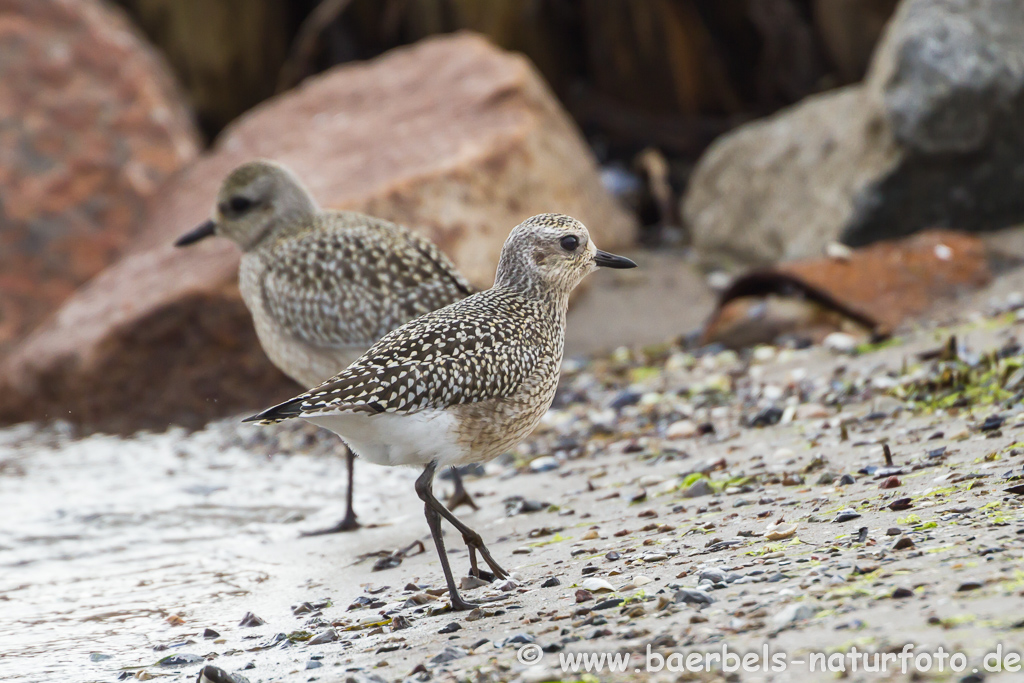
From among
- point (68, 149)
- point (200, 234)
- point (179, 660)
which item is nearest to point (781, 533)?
point (179, 660)

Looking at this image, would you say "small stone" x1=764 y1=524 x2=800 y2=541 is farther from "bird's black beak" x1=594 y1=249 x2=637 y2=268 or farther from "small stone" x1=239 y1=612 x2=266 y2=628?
"small stone" x1=239 y1=612 x2=266 y2=628

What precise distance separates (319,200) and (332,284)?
2.71 meters

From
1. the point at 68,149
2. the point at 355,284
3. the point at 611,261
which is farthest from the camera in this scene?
the point at 68,149

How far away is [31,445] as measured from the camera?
8.62 meters

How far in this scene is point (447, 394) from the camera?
14.4 feet

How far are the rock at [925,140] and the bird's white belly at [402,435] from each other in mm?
5382

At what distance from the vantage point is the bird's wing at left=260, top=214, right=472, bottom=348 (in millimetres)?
6055

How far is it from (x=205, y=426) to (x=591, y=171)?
390cm

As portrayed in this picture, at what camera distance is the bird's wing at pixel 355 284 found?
605 cm

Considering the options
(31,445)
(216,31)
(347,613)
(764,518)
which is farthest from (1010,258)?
(216,31)

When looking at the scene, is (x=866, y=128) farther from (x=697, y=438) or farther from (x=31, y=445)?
(x=31, y=445)

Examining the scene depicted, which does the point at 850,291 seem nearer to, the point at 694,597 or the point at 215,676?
the point at 694,597

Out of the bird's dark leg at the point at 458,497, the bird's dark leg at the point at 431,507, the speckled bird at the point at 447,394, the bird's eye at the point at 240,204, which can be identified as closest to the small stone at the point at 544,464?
the bird's dark leg at the point at 458,497

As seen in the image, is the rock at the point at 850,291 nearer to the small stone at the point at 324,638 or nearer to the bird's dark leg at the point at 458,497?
the bird's dark leg at the point at 458,497
